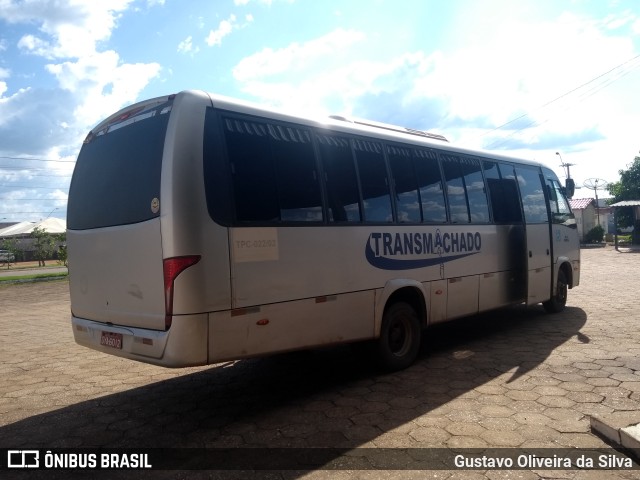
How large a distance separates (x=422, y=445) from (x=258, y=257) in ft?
6.83

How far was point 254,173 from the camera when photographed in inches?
175

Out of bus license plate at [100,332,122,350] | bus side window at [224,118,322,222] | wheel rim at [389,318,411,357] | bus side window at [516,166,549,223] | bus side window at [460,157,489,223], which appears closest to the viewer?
bus side window at [224,118,322,222]

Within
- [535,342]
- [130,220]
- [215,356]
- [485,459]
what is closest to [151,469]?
[215,356]

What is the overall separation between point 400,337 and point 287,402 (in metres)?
1.81

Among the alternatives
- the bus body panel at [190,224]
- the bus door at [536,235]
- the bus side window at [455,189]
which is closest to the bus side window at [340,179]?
the bus body panel at [190,224]

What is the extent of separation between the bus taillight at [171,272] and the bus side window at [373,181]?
230 centimetres

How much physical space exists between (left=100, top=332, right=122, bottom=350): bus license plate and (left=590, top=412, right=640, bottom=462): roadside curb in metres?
4.17

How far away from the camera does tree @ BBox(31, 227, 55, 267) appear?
37547 millimetres

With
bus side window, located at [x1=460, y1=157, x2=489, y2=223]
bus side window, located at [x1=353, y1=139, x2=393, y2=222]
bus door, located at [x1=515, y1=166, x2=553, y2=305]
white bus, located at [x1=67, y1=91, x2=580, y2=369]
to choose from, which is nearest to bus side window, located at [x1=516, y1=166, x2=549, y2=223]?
bus door, located at [x1=515, y1=166, x2=553, y2=305]

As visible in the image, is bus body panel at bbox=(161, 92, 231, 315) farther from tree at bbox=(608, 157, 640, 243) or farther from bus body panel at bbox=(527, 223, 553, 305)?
tree at bbox=(608, 157, 640, 243)

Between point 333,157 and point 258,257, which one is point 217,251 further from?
point 333,157

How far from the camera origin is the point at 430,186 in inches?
259

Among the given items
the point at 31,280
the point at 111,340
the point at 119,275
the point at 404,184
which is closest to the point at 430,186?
the point at 404,184

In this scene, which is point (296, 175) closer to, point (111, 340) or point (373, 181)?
point (373, 181)
